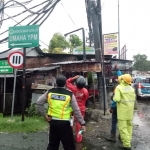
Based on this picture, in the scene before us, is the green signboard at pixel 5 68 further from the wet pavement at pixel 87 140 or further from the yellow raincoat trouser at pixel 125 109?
the yellow raincoat trouser at pixel 125 109

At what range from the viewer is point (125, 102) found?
17.5ft

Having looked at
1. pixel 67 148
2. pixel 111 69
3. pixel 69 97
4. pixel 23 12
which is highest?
pixel 23 12

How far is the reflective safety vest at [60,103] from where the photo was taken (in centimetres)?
370

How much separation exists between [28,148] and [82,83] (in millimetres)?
2002

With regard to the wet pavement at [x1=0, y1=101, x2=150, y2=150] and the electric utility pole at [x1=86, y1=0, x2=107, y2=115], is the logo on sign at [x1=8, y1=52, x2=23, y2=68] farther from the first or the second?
the electric utility pole at [x1=86, y1=0, x2=107, y2=115]

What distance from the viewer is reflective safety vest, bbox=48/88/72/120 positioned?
3.70 meters

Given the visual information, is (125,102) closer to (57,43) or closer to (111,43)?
(111,43)

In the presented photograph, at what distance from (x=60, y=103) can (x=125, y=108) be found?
218cm

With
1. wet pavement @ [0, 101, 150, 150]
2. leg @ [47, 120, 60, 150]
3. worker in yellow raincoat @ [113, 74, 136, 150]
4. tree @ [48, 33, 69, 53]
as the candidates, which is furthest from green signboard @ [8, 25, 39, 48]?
tree @ [48, 33, 69, 53]

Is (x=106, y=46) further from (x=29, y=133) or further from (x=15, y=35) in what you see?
(x=29, y=133)

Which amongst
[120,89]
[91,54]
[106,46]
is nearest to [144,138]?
[120,89]

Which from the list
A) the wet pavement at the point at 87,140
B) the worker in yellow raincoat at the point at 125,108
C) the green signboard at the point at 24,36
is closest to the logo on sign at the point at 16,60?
the green signboard at the point at 24,36

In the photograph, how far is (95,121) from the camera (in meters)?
8.27

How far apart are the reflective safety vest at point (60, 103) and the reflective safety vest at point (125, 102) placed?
1.92m
